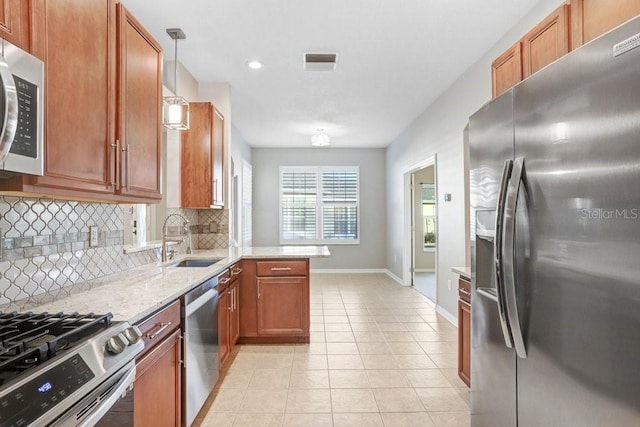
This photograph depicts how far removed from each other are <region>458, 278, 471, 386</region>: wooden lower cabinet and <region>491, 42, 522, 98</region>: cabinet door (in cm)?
132

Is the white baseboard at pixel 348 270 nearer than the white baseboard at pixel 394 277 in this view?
No

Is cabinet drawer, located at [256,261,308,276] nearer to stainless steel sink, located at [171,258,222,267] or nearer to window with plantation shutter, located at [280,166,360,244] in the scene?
stainless steel sink, located at [171,258,222,267]

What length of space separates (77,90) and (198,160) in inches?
85.5

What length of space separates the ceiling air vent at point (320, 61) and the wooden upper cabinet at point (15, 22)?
2.51 meters

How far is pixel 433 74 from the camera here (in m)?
3.91

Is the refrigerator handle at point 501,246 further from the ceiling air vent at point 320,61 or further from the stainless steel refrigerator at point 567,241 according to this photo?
the ceiling air vent at point 320,61

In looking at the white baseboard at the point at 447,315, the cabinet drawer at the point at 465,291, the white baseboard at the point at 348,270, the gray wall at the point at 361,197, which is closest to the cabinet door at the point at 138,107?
the cabinet drawer at the point at 465,291

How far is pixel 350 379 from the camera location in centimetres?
281

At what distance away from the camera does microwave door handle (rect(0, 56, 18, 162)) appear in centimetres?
92

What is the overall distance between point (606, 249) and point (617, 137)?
0.31m

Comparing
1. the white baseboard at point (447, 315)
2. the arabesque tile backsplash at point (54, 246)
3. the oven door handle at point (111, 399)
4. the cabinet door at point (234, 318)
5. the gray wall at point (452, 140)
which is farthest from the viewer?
the white baseboard at point (447, 315)

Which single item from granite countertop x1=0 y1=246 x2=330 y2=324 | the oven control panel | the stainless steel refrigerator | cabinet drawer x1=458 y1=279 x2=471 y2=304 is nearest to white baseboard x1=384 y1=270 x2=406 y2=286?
cabinet drawer x1=458 y1=279 x2=471 y2=304

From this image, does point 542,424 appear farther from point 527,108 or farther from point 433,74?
point 433,74

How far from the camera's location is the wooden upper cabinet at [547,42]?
1.70 meters
